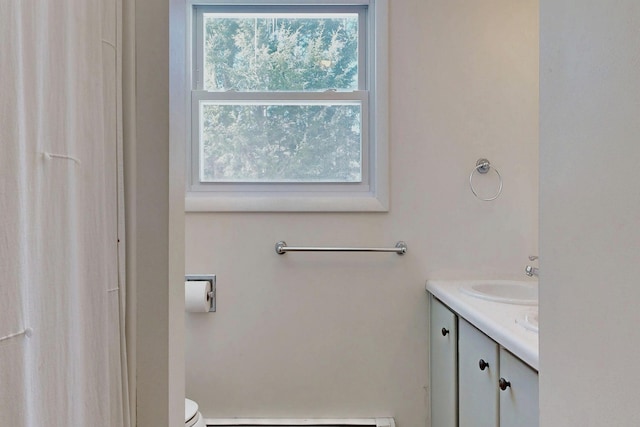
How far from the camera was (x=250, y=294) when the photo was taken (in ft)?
5.57

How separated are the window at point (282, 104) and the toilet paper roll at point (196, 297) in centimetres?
Result: 40

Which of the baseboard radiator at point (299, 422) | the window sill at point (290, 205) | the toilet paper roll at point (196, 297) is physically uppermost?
the window sill at point (290, 205)

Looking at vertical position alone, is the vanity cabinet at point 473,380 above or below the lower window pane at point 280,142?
below

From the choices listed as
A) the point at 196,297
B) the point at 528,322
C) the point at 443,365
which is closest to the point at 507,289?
the point at 443,365

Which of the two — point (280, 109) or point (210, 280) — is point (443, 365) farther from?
point (280, 109)

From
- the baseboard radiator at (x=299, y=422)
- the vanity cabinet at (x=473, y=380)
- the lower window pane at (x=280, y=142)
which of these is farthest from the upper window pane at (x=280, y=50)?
the baseboard radiator at (x=299, y=422)

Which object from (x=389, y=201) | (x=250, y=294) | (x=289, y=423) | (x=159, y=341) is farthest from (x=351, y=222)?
(x=159, y=341)

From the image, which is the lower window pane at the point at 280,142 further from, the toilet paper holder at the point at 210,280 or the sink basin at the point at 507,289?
the sink basin at the point at 507,289

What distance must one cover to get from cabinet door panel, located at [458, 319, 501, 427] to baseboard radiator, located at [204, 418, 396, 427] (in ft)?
1.62

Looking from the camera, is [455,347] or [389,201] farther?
[389,201]

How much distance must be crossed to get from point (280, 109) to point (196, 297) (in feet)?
2.88

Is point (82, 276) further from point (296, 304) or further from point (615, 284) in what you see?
point (296, 304)

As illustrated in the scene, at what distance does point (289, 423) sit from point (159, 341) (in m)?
1.06

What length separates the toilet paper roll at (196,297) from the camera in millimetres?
1571
